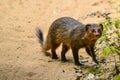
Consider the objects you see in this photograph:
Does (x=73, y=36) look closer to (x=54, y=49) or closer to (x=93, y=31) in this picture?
(x=93, y=31)

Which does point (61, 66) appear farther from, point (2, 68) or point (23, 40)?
point (23, 40)

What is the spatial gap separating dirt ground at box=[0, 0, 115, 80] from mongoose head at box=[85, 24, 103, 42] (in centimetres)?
63

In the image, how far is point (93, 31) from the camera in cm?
613

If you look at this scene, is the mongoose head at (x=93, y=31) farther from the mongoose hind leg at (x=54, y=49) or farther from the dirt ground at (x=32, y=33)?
the mongoose hind leg at (x=54, y=49)

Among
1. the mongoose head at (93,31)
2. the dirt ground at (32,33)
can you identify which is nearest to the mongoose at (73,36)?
the mongoose head at (93,31)

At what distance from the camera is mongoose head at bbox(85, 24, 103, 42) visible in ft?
20.0

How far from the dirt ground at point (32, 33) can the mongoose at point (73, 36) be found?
0.27 m

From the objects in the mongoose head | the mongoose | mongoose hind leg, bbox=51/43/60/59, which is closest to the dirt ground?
mongoose hind leg, bbox=51/43/60/59

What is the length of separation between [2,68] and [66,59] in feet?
4.94

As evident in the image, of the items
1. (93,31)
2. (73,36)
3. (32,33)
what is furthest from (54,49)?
(32,33)

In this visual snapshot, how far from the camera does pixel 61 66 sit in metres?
6.66

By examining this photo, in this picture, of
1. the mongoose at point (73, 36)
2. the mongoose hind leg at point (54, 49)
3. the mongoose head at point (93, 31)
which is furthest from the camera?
the mongoose hind leg at point (54, 49)

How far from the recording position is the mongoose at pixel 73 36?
245 inches

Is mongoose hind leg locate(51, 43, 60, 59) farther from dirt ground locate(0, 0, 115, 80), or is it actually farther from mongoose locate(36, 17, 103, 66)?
dirt ground locate(0, 0, 115, 80)
